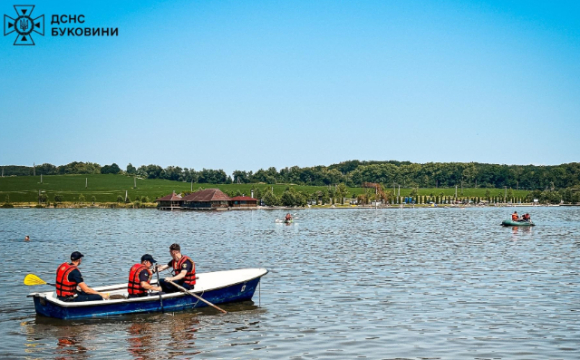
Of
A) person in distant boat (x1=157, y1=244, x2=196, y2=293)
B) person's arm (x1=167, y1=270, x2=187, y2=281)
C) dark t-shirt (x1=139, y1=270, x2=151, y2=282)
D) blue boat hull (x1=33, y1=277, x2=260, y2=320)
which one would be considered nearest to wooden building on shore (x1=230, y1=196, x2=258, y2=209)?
blue boat hull (x1=33, y1=277, x2=260, y2=320)

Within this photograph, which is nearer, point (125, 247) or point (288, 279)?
point (288, 279)

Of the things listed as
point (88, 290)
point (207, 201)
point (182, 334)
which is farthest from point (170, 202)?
point (182, 334)

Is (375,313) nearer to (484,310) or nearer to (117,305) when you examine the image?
(484,310)

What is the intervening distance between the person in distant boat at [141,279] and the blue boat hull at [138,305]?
1.33 ft

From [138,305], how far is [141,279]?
88cm

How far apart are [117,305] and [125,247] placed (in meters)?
29.9

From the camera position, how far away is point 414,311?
2297cm

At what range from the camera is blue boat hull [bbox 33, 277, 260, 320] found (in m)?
21.2

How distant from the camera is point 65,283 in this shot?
2095 cm

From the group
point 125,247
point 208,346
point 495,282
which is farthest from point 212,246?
point 208,346

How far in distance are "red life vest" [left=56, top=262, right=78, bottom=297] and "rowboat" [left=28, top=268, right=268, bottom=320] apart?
0.33 metres

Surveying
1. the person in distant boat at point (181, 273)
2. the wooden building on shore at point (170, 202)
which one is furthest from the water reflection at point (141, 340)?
the wooden building on shore at point (170, 202)

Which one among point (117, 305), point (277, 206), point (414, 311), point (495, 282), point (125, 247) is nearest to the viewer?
point (117, 305)

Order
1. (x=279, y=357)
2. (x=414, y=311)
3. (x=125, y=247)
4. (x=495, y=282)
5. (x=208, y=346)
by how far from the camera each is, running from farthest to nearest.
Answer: (x=125, y=247) < (x=495, y=282) < (x=414, y=311) < (x=208, y=346) < (x=279, y=357)
